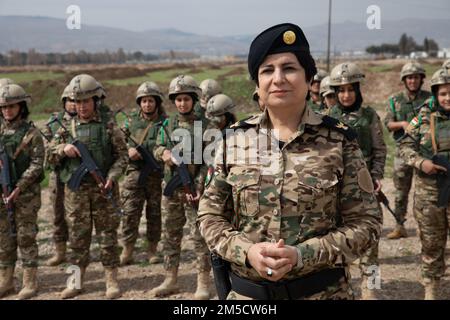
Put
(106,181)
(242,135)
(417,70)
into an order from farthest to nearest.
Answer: (417,70), (106,181), (242,135)

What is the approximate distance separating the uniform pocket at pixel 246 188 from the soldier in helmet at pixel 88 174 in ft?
11.1

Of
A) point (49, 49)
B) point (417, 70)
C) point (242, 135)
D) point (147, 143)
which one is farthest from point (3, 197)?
point (49, 49)

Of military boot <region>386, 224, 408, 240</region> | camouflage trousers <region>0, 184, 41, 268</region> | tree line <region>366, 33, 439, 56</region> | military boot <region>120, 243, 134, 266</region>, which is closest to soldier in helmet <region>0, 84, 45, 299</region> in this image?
camouflage trousers <region>0, 184, 41, 268</region>

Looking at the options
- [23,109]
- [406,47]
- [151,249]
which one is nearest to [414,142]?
[151,249]

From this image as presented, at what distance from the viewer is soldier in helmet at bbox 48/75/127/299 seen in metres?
5.28

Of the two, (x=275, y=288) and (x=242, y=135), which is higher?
(x=242, y=135)

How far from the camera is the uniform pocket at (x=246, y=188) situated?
2.08 metres

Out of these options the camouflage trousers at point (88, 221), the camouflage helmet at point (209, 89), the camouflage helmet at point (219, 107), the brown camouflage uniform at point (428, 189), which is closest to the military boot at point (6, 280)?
the camouflage trousers at point (88, 221)

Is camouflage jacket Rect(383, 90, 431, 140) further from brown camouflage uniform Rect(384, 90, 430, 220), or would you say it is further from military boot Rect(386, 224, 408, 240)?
military boot Rect(386, 224, 408, 240)

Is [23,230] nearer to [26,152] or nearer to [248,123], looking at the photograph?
[26,152]

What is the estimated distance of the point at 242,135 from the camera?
2209 mm
